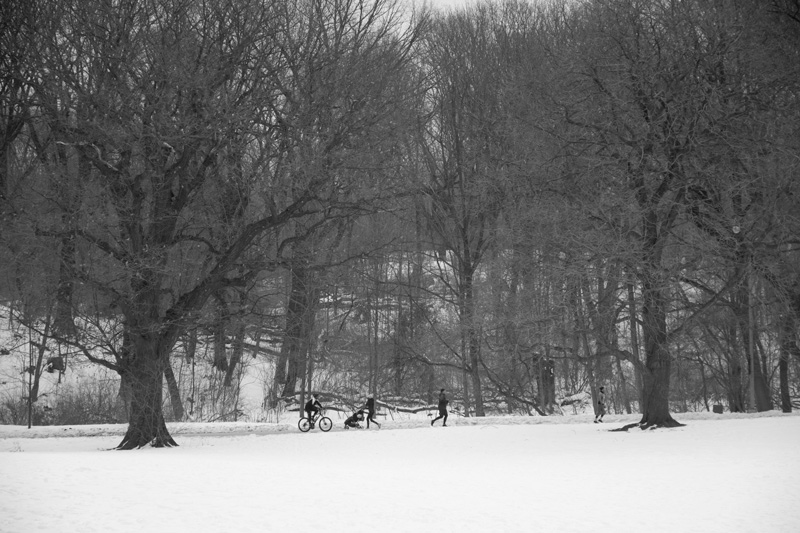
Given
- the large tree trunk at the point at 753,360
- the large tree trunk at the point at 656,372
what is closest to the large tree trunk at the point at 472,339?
the large tree trunk at the point at 656,372

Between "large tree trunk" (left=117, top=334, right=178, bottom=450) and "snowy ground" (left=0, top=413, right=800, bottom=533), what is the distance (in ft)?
2.25

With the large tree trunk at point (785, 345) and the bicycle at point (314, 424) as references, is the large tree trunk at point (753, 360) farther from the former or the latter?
the bicycle at point (314, 424)

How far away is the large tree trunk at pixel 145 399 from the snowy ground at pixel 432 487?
27.0 inches

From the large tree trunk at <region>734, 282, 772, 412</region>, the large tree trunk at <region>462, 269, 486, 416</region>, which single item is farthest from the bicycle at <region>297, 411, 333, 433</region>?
the large tree trunk at <region>734, 282, 772, 412</region>

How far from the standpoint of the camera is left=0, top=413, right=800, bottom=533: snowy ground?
9523 mm

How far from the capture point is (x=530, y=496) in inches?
458

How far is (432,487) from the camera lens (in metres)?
12.4

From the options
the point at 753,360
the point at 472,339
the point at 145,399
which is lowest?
the point at 145,399

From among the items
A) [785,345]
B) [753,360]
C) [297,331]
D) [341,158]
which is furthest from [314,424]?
[785,345]

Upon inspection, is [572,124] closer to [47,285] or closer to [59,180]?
[59,180]

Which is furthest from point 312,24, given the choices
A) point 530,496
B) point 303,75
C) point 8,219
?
point 530,496

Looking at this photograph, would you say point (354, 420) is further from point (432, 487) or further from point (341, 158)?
point (432, 487)

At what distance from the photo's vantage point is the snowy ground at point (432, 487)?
952 centimetres

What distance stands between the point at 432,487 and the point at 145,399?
9859 millimetres
